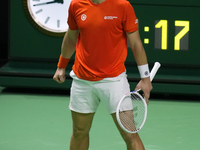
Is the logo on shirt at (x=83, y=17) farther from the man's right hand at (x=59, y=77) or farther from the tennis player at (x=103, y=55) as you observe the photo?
the man's right hand at (x=59, y=77)

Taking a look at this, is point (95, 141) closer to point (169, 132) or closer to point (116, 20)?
point (169, 132)

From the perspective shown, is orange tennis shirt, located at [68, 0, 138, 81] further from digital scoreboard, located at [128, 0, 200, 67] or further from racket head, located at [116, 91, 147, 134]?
digital scoreboard, located at [128, 0, 200, 67]

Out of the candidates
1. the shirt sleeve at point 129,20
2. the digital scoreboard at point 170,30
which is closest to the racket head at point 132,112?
the shirt sleeve at point 129,20

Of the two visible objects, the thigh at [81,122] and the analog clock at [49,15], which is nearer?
the thigh at [81,122]

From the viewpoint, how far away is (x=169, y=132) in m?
3.89

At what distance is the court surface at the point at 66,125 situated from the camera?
3.50m

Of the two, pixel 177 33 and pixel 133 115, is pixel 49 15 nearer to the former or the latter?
pixel 177 33

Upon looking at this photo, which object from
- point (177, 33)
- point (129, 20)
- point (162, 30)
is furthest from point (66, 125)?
point (177, 33)

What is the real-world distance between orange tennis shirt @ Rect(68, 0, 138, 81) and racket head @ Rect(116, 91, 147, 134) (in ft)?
0.63

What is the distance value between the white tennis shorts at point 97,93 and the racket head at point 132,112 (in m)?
0.06

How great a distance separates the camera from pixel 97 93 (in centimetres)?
240

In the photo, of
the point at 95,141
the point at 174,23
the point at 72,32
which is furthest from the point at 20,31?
the point at 72,32

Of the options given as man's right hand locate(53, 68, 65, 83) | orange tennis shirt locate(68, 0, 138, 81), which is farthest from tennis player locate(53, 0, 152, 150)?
man's right hand locate(53, 68, 65, 83)

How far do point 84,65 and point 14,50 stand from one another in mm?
3550
